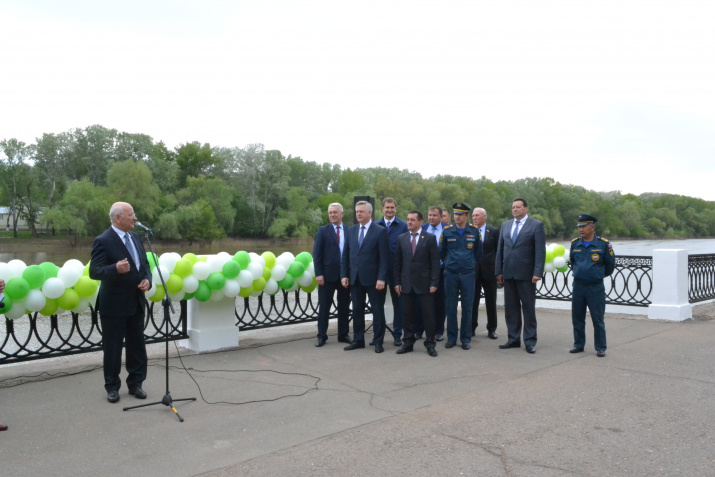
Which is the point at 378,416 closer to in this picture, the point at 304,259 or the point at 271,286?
the point at 271,286

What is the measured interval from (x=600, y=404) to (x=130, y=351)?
4063 millimetres

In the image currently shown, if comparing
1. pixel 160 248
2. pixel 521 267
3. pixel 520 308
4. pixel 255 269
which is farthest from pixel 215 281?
pixel 160 248

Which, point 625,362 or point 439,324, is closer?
point 625,362

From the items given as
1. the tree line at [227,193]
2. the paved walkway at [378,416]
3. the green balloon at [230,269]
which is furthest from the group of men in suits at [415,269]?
the tree line at [227,193]

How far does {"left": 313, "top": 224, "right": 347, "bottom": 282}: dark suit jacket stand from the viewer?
726cm

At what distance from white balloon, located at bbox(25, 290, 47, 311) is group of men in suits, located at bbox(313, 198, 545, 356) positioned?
10.1 ft

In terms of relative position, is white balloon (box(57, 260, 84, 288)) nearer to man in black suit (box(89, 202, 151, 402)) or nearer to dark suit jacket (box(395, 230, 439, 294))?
man in black suit (box(89, 202, 151, 402))

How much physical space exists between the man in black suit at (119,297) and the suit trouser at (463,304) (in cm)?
373

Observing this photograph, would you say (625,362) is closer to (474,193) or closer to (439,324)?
(439,324)

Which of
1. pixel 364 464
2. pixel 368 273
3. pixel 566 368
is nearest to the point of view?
pixel 364 464

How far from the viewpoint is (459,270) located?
7.21 meters

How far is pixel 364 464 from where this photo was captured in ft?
11.5

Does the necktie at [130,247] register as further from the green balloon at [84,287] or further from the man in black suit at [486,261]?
the man in black suit at [486,261]

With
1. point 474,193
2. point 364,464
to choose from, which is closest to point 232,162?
point 474,193
